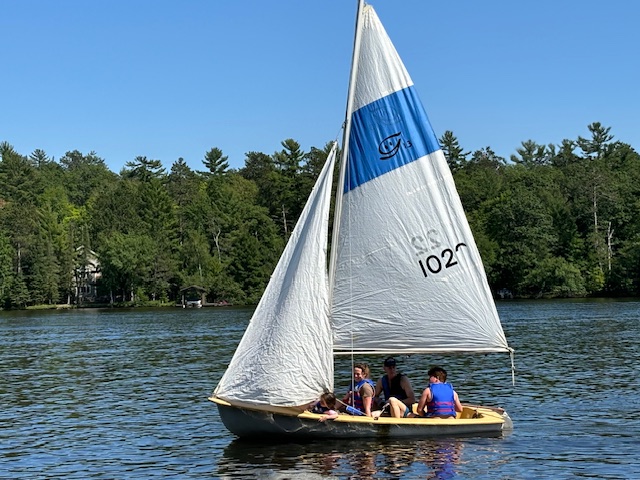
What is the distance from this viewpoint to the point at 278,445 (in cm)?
2188

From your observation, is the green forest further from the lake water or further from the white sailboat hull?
the white sailboat hull

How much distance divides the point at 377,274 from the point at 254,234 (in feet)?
412

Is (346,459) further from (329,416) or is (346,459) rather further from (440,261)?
(440,261)

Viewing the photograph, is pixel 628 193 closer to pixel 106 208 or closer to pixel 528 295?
pixel 528 295

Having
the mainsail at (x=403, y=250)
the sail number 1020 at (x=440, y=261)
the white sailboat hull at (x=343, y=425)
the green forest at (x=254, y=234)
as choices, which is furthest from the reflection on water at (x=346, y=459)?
the green forest at (x=254, y=234)

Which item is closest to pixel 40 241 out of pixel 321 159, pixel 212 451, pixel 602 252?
pixel 321 159

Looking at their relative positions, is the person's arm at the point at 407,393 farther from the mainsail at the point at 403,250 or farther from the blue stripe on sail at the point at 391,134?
the blue stripe on sail at the point at 391,134

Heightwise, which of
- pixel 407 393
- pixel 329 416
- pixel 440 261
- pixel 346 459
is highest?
pixel 440 261

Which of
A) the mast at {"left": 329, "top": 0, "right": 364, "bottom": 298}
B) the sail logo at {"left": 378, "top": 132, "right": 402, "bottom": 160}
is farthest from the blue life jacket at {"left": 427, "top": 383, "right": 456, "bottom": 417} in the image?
the sail logo at {"left": 378, "top": 132, "right": 402, "bottom": 160}

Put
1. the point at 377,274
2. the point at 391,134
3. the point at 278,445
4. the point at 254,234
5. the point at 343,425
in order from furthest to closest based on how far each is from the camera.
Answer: the point at 254,234 → the point at 278,445 → the point at 343,425 → the point at 377,274 → the point at 391,134

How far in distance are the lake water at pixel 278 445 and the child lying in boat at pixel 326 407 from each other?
858 mm

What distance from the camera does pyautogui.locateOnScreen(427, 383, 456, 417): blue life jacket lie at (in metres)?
21.4

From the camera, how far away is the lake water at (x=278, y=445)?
20.1 metres

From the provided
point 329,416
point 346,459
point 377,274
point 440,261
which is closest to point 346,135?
point 377,274
